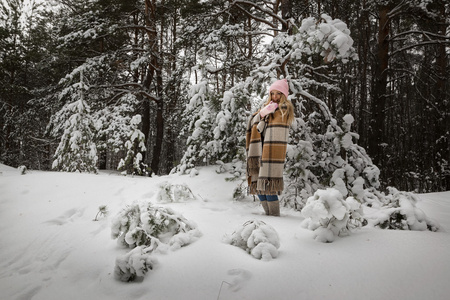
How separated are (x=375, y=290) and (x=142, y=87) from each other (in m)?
9.71

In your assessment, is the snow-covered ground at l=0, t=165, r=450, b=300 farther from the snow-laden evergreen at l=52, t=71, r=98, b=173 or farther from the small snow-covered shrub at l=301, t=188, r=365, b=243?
the snow-laden evergreen at l=52, t=71, r=98, b=173

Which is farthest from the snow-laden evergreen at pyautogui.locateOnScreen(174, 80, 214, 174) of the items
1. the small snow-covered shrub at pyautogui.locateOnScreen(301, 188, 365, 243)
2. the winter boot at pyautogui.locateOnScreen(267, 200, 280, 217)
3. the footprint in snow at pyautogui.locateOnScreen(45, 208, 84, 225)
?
the small snow-covered shrub at pyautogui.locateOnScreen(301, 188, 365, 243)

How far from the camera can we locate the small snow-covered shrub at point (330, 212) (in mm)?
1730

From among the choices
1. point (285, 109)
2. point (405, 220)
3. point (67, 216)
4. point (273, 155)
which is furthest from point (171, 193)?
point (405, 220)

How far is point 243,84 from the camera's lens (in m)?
4.06

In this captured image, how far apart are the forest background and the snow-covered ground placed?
192cm

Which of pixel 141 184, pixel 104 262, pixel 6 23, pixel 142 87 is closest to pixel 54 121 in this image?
pixel 142 87

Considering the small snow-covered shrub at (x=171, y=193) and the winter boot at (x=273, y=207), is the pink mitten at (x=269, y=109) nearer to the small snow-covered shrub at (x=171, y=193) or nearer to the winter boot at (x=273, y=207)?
the winter boot at (x=273, y=207)

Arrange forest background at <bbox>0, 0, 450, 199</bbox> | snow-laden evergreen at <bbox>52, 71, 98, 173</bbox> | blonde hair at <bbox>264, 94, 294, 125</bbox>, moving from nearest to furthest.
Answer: blonde hair at <bbox>264, 94, 294, 125</bbox> → forest background at <bbox>0, 0, 450, 199</bbox> → snow-laden evergreen at <bbox>52, 71, 98, 173</bbox>

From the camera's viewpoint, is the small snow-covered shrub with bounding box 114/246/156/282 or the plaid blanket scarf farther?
the plaid blanket scarf

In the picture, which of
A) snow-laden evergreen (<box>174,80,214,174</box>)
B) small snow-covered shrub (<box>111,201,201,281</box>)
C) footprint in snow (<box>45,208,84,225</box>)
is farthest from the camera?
snow-laden evergreen (<box>174,80,214,174</box>)

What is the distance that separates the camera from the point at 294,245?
1873mm

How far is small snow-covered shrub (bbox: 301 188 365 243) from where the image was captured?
1730 mm

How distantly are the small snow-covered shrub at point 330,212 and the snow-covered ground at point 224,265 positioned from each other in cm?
8
